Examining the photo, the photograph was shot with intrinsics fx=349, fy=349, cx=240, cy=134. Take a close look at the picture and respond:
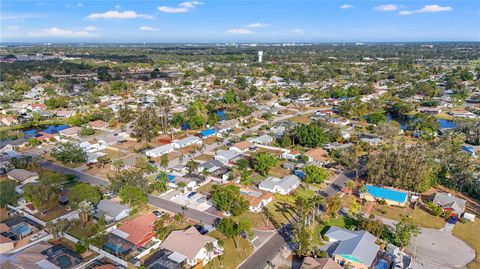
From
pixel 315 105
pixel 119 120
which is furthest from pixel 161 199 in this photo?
pixel 315 105

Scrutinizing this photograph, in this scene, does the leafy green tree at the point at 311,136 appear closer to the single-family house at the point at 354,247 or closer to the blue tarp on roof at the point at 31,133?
the single-family house at the point at 354,247

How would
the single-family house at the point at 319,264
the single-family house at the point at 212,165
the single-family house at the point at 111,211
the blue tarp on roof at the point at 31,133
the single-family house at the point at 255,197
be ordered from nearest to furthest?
1. the single-family house at the point at 319,264
2. the single-family house at the point at 111,211
3. the single-family house at the point at 255,197
4. the single-family house at the point at 212,165
5. the blue tarp on roof at the point at 31,133

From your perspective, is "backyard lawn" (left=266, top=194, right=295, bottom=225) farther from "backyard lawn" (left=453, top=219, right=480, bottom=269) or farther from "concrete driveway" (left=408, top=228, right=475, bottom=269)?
"backyard lawn" (left=453, top=219, right=480, bottom=269)

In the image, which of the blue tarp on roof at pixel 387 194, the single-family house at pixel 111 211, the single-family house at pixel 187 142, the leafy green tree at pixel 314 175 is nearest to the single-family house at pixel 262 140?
the single-family house at pixel 187 142

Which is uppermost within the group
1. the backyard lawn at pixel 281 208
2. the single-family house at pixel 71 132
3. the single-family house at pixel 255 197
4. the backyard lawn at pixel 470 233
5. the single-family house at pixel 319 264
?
the single-family house at pixel 71 132

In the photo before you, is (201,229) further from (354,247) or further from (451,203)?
(451,203)

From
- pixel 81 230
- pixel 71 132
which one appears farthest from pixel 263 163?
pixel 71 132

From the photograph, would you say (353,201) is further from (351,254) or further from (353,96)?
(353,96)

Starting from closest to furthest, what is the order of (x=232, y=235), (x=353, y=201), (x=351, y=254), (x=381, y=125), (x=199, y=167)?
(x=351, y=254)
(x=232, y=235)
(x=353, y=201)
(x=199, y=167)
(x=381, y=125)
